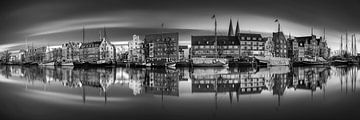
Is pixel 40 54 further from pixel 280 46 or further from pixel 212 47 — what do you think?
pixel 280 46

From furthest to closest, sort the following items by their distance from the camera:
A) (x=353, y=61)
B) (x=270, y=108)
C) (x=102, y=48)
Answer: (x=102, y=48) → (x=353, y=61) → (x=270, y=108)

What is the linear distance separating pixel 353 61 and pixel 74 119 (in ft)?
132

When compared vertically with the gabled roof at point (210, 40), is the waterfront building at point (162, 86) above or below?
below

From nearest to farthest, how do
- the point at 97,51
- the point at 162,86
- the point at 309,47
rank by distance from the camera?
the point at 162,86
the point at 309,47
the point at 97,51

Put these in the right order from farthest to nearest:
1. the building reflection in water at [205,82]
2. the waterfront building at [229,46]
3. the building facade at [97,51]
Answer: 1. the building facade at [97,51]
2. the waterfront building at [229,46]
3. the building reflection in water at [205,82]

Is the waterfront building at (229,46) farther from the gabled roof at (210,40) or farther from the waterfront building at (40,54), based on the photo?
the waterfront building at (40,54)

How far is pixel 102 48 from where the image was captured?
44688mm

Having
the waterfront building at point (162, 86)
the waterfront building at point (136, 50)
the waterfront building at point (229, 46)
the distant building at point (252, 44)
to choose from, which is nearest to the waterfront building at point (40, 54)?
the waterfront building at point (136, 50)

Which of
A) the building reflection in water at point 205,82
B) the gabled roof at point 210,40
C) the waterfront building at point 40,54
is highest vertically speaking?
the gabled roof at point 210,40

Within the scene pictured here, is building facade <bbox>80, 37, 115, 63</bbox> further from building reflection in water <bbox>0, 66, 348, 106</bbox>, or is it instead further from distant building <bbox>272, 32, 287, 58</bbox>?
building reflection in water <bbox>0, 66, 348, 106</bbox>

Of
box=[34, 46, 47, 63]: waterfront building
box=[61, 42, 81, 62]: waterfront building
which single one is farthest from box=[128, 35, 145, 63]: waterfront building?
box=[34, 46, 47, 63]: waterfront building

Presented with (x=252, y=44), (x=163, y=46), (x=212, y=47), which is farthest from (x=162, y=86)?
(x=252, y=44)

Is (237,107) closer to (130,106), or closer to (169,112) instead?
(169,112)

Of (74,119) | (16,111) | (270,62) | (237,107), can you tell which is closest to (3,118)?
(16,111)
